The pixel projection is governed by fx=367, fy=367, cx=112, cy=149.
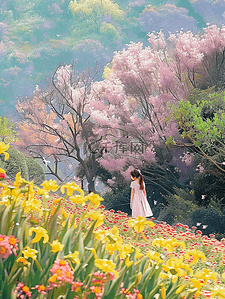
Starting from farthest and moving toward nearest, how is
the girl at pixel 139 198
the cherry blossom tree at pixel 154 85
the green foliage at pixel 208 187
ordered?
the cherry blossom tree at pixel 154 85, the green foliage at pixel 208 187, the girl at pixel 139 198

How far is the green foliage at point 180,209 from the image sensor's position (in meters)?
10.5

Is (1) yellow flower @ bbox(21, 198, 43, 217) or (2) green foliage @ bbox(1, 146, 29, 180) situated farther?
(2) green foliage @ bbox(1, 146, 29, 180)

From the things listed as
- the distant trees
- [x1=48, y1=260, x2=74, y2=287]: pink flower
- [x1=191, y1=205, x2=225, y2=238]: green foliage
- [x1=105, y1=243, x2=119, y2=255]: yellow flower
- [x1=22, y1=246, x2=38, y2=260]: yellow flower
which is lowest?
[x1=191, y1=205, x2=225, y2=238]: green foliage

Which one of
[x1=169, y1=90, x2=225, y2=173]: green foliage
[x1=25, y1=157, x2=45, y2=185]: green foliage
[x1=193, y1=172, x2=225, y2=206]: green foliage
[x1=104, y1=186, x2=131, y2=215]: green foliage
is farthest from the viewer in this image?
[x1=25, y1=157, x2=45, y2=185]: green foliage

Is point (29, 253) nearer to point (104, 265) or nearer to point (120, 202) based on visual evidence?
point (104, 265)

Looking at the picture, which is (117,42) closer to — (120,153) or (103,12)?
(103,12)

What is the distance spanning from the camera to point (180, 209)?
11070 mm

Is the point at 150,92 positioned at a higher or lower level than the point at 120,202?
higher

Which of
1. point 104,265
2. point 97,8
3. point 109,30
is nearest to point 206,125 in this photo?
point 104,265

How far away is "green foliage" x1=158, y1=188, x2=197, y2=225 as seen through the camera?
10.5 metres

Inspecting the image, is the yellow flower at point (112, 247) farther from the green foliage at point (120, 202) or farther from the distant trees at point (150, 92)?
the green foliage at point (120, 202)

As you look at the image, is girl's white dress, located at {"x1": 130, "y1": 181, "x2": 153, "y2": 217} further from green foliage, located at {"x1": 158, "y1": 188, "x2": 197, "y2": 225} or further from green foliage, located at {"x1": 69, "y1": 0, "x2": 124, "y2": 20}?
green foliage, located at {"x1": 69, "y1": 0, "x2": 124, "y2": 20}

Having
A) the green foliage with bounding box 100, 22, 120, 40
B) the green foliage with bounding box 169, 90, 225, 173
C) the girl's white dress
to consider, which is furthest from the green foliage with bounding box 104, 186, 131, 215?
the green foliage with bounding box 100, 22, 120, 40

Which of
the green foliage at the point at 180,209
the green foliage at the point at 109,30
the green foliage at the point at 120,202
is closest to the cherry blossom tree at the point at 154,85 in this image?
the green foliage at the point at 120,202
